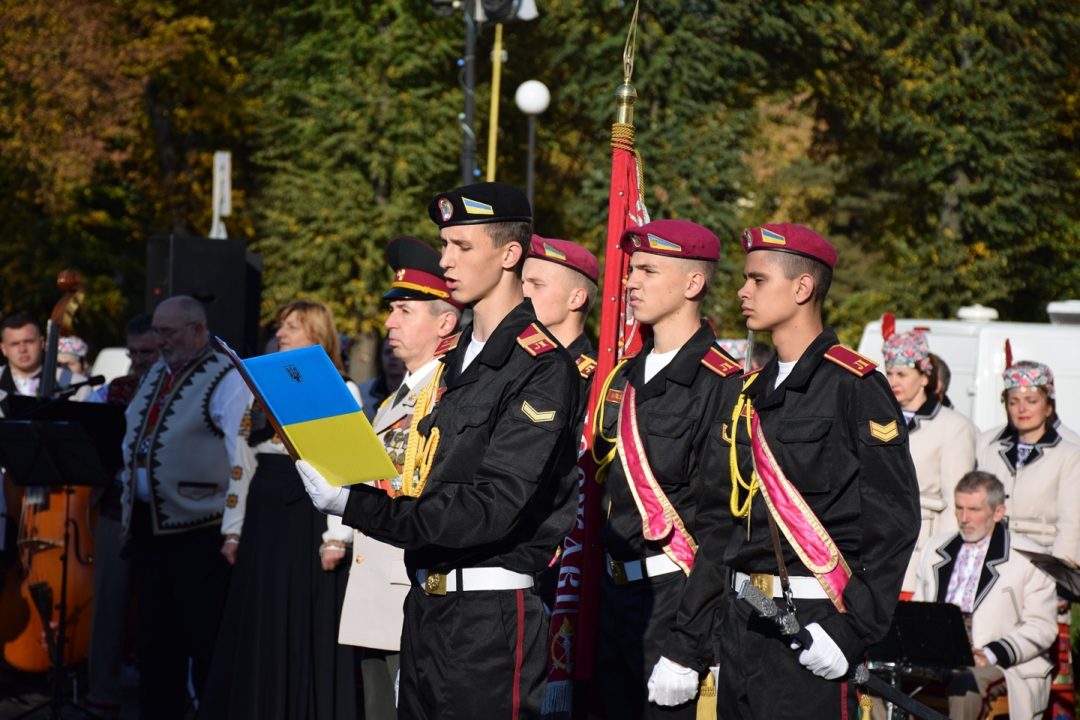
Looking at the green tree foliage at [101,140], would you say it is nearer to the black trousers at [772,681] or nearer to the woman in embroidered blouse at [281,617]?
the woman in embroidered blouse at [281,617]

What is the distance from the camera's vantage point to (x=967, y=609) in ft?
25.5

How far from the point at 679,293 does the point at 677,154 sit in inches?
745

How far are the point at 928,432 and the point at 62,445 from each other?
4987mm

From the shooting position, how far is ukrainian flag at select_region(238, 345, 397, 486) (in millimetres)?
3980

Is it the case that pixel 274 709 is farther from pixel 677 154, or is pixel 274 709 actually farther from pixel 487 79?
pixel 487 79

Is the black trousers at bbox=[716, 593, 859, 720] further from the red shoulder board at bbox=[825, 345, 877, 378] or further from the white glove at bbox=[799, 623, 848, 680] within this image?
the red shoulder board at bbox=[825, 345, 877, 378]

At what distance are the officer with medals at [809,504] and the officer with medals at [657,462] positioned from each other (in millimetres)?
545

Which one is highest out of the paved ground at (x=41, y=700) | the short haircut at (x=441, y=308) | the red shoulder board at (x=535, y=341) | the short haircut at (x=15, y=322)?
the short haircut at (x=441, y=308)

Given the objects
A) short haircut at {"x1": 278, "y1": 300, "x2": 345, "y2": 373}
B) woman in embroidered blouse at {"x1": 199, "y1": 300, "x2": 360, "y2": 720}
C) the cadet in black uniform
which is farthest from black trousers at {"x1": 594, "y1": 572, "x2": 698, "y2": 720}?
short haircut at {"x1": 278, "y1": 300, "x2": 345, "y2": 373}

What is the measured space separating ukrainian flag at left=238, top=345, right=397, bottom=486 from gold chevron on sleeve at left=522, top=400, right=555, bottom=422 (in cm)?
45

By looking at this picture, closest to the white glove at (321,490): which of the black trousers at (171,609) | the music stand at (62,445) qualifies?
the black trousers at (171,609)

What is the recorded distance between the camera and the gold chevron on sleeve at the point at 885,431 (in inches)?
175

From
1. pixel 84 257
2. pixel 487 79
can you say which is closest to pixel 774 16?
pixel 487 79

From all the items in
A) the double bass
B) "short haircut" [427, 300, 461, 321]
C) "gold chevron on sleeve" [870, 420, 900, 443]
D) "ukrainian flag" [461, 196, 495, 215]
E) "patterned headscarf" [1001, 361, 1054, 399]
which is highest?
"ukrainian flag" [461, 196, 495, 215]
